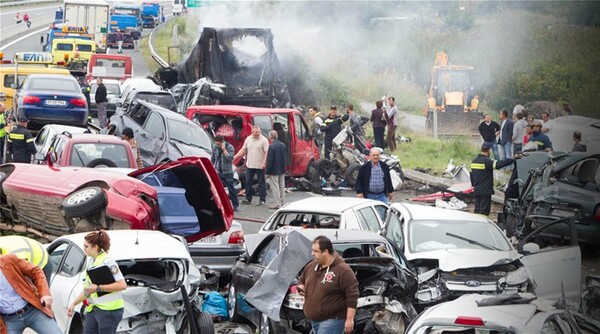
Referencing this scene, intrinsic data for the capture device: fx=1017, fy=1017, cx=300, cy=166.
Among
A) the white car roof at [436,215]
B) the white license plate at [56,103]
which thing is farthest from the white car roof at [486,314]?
the white license plate at [56,103]

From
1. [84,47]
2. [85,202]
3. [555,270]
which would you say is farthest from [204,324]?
[84,47]

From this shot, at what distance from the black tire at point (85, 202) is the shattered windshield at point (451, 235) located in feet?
13.4

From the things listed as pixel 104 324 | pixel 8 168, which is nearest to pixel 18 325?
pixel 104 324

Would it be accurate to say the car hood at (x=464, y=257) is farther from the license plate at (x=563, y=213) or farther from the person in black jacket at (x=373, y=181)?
the person in black jacket at (x=373, y=181)

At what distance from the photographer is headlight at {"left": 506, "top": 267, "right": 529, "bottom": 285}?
11.7 metres

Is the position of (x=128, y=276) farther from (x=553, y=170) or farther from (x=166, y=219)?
(x=553, y=170)

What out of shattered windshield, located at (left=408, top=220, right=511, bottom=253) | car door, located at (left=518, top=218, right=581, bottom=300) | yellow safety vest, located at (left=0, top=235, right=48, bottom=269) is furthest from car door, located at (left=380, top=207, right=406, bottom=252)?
yellow safety vest, located at (left=0, top=235, right=48, bottom=269)

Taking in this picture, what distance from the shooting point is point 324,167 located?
23938mm

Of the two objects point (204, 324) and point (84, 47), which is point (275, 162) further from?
point (84, 47)

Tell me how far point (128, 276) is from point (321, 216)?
163 inches

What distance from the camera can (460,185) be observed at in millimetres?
22688

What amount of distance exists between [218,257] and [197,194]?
1061 mm

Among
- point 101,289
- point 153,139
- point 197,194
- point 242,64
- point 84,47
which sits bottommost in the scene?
point 84,47

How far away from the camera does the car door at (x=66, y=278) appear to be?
33.5 feet
